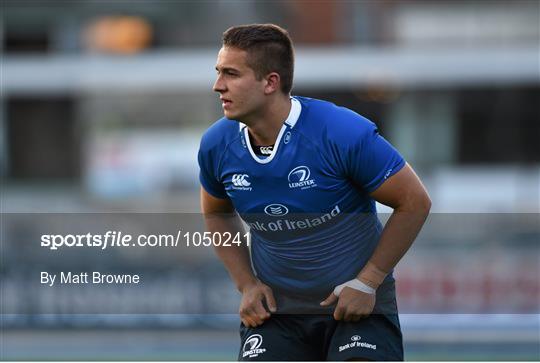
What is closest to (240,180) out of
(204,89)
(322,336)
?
(322,336)

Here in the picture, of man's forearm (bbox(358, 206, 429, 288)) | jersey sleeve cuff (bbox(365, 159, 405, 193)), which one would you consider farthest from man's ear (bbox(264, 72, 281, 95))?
Answer: man's forearm (bbox(358, 206, 429, 288))

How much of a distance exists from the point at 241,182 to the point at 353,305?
23.9 inches

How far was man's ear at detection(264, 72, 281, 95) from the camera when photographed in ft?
12.3

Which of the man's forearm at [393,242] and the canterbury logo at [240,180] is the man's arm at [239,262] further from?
the man's forearm at [393,242]

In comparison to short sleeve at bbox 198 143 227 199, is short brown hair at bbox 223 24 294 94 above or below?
above

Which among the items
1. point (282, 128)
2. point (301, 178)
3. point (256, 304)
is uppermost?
point (282, 128)

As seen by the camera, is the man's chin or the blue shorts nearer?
the man's chin

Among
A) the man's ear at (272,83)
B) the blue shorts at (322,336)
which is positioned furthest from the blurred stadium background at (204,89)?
the man's ear at (272,83)

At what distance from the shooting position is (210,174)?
3.99m

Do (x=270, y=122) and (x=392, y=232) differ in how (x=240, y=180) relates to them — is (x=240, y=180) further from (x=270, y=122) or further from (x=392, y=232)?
(x=392, y=232)

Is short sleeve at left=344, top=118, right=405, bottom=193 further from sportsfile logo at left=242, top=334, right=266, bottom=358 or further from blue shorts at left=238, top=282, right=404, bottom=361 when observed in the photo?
sportsfile logo at left=242, top=334, right=266, bottom=358

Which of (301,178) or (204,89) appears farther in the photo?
(204,89)

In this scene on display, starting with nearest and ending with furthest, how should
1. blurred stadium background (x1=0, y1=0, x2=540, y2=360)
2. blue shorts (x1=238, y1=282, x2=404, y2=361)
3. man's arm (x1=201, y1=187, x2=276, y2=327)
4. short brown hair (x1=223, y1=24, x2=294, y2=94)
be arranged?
1. short brown hair (x1=223, y1=24, x2=294, y2=94)
2. blue shorts (x1=238, y1=282, x2=404, y2=361)
3. man's arm (x1=201, y1=187, x2=276, y2=327)
4. blurred stadium background (x1=0, y1=0, x2=540, y2=360)

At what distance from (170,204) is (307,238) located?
1504cm
